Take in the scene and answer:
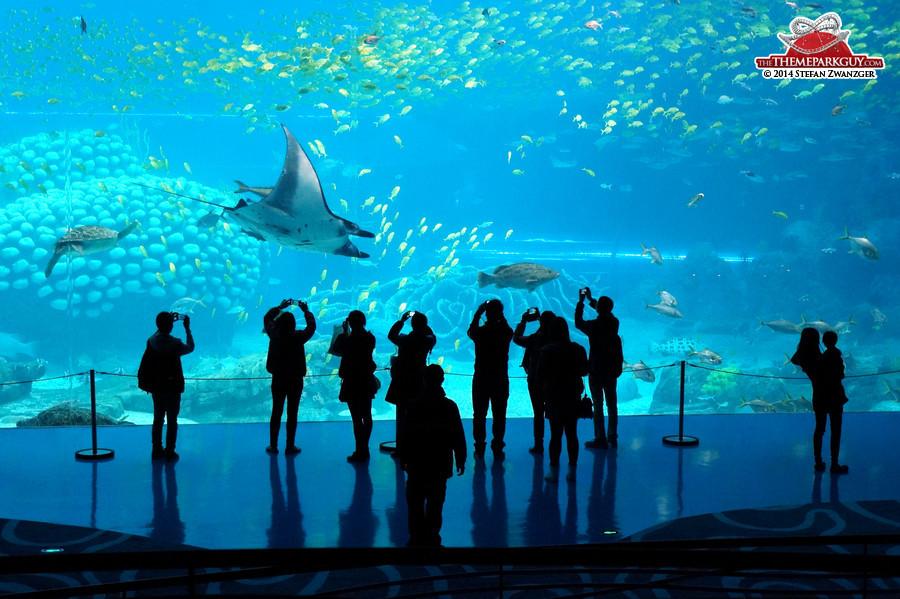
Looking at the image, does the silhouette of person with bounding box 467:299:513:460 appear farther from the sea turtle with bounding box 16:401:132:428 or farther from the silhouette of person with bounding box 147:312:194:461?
the sea turtle with bounding box 16:401:132:428

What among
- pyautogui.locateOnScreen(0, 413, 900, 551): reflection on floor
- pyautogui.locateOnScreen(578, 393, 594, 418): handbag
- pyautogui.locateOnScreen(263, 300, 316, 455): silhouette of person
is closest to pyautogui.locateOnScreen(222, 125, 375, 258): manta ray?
pyautogui.locateOnScreen(263, 300, 316, 455): silhouette of person

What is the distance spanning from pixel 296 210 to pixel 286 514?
381 centimetres

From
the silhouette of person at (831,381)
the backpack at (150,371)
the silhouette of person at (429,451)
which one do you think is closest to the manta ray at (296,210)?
the backpack at (150,371)

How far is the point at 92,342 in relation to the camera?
18.3m

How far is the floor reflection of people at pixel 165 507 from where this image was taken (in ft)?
13.8

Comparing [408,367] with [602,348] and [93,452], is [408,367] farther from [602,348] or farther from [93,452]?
[93,452]

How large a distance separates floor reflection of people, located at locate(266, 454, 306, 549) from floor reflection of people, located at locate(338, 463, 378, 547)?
0.27 metres

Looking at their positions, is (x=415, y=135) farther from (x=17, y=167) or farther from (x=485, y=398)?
(x=485, y=398)

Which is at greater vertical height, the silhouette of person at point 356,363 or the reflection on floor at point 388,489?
the silhouette of person at point 356,363

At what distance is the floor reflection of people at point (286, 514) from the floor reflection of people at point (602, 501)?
186 centimetres

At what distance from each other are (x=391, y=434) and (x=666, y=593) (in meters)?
4.25

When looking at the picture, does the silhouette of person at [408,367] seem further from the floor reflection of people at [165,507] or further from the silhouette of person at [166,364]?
the silhouette of person at [166,364]

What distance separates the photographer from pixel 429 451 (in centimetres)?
356

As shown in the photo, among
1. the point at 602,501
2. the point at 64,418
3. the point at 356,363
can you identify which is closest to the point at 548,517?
the point at 602,501
